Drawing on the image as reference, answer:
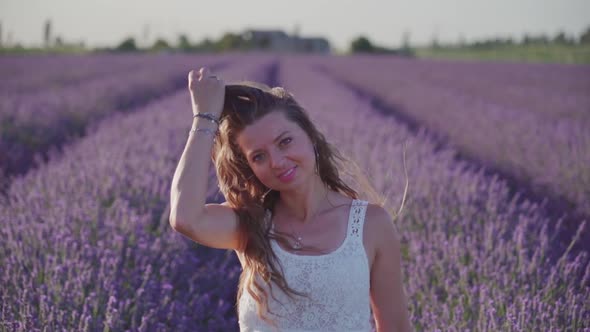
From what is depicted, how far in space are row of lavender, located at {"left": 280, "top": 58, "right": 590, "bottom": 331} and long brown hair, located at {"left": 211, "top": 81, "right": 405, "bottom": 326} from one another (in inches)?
11.6

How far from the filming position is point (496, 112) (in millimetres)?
7625

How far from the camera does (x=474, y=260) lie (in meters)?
2.41

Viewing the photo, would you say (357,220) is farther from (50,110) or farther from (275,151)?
(50,110)

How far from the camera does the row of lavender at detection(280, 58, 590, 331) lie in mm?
1958

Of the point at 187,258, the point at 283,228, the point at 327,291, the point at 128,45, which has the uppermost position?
the point at 283,228

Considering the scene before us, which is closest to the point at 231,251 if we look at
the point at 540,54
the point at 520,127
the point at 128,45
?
the point at 520,127

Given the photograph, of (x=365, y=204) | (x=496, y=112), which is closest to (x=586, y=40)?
(x=496, y=112)

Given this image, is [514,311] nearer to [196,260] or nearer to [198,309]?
[198,309]

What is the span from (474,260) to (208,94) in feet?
4.57

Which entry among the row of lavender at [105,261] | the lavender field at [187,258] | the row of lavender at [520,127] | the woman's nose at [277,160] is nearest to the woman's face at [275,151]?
the woman's nose at [277,160]

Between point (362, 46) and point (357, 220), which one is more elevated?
point (357, 220)

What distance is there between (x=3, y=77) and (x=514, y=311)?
12.4m

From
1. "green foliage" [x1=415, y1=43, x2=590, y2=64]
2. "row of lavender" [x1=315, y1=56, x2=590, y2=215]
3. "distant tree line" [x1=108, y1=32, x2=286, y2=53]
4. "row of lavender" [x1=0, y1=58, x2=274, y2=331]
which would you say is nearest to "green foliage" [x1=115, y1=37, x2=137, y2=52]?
"distant tree line" [x1=108, y1=32, x2=286, y2=53]

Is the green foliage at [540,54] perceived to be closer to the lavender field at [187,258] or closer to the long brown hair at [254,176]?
the lavender field at [187,258]
